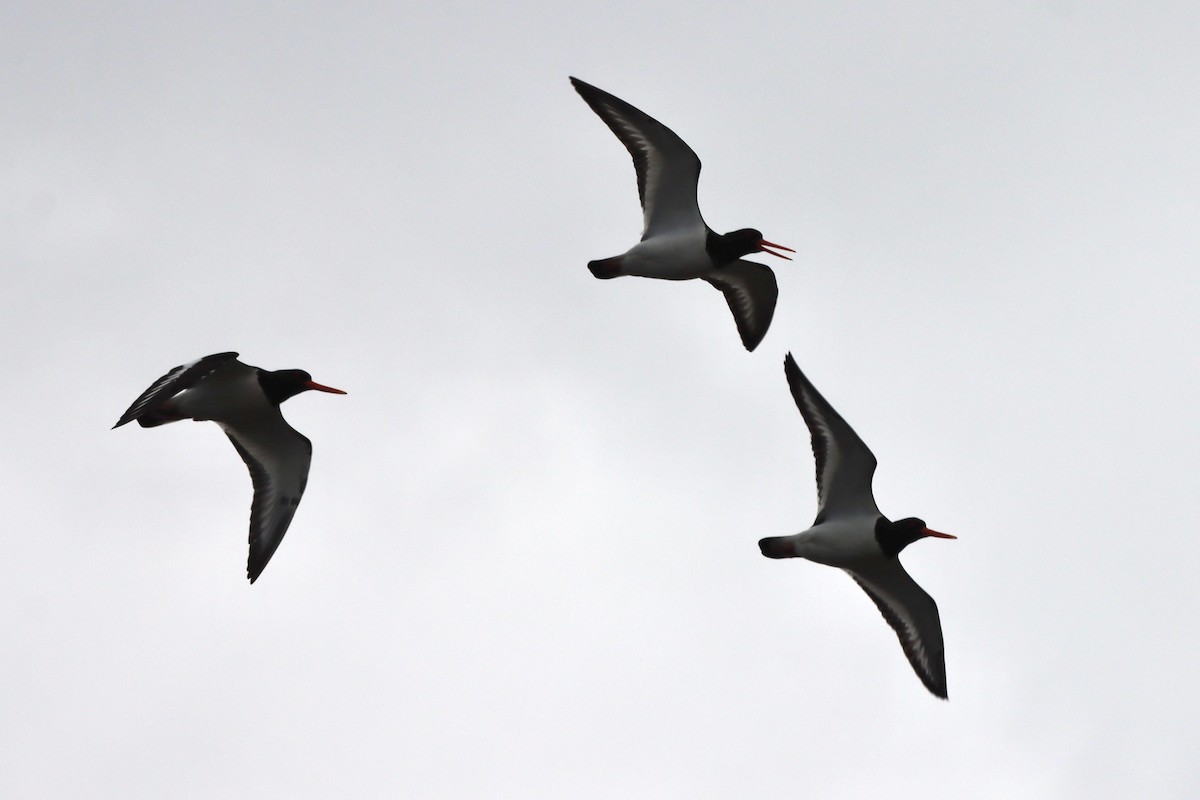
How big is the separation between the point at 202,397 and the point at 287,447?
108 cm

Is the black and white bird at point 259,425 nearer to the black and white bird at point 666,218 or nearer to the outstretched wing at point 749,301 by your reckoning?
the black and white bird at point 666,218

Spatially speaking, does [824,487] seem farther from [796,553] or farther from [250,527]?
[250,527]

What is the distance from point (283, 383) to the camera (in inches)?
580

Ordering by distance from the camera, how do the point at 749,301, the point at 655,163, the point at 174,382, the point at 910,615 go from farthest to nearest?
the point at 749,301
the point at 655,163
the point at 910,615
the point at 174,382

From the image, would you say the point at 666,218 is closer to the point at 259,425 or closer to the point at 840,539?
the point at 840,539

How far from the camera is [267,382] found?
1468cm

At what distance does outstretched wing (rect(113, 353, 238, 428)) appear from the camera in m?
12.7

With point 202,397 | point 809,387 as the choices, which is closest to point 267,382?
point 202,397

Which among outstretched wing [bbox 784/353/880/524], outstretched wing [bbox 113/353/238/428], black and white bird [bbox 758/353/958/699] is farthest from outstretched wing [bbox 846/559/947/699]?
outstretched wing [bbox 113/353/238/428]

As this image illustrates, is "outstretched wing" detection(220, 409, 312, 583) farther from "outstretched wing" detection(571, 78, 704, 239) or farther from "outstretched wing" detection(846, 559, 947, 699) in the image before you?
"outstretched wing" detection(846, 559, 947, 699)

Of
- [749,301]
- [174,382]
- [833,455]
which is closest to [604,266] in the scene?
[749,301]

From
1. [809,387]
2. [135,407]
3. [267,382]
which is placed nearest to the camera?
[135,407]

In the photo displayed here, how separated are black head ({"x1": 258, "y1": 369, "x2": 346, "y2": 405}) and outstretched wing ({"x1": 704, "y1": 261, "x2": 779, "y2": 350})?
5.52m

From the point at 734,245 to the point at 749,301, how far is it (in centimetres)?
162
